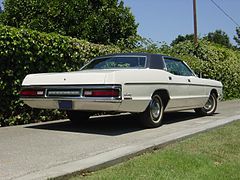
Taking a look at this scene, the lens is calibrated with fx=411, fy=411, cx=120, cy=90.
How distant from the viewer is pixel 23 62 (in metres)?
8.46

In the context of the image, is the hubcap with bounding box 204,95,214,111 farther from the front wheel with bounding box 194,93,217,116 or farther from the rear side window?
the rear side window

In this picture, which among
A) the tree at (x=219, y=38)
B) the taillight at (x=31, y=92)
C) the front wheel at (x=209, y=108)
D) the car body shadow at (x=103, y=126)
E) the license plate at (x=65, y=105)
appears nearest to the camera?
the license plate at (x=65, y=105)

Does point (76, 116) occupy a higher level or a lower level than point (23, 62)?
lower

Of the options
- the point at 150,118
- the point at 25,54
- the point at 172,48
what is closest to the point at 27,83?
the point at 25,54

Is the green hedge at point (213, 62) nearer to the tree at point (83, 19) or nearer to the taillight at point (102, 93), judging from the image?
the tree at point (83, 19)

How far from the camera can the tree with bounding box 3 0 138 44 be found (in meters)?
18.1

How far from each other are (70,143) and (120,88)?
1.23 m

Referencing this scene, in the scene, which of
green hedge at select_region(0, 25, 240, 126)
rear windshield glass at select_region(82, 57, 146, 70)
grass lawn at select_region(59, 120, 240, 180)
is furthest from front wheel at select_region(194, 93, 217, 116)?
grass lawn at select_region(59, 120, 240, 180)

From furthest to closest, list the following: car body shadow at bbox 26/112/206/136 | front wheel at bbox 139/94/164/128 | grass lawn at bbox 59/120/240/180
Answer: front wheel at bbox 139/94/164/128 → car body shadow at bbox 26/112/206/136 → grass lawn at bbox 59/120/240/180

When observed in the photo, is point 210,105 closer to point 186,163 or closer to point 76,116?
point 76,116

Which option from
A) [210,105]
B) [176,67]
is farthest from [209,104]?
[176,67]

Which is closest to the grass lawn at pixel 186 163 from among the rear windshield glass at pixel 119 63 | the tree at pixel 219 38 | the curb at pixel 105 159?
the curb at pixel 105 159

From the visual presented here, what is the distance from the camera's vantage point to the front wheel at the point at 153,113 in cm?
787

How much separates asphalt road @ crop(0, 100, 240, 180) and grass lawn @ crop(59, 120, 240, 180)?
0.78ft
